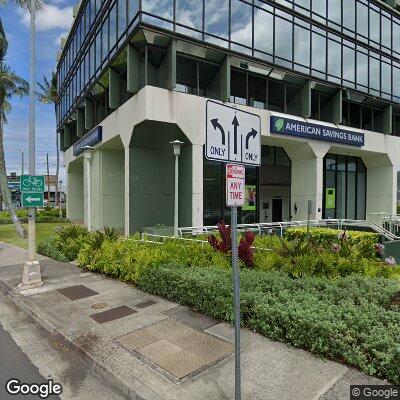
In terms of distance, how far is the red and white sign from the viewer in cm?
313

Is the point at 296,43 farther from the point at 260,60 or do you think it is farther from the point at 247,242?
the point at 247,242

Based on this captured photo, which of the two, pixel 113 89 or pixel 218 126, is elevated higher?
pixel 113 89

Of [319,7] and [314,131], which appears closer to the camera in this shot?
[314,131]

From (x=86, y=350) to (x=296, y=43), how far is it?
17.8m

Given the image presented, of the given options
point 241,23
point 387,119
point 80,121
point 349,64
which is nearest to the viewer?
point 241,23

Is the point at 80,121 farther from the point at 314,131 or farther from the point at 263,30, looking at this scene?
the point at 314,131

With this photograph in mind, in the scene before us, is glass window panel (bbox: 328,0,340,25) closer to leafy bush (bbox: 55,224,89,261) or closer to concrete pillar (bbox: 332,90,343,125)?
concrete pillar (bbox: 332,90,343,125)

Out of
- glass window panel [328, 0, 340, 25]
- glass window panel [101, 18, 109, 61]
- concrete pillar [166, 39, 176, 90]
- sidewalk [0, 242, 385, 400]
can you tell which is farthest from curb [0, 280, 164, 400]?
glass window panel [328, 0, 340, 25]

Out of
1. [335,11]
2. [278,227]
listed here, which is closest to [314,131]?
[278,227]

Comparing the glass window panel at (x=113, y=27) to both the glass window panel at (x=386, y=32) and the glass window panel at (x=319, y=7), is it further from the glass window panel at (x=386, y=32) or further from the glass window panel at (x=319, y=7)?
the glass window panel at (x=386, y=32)

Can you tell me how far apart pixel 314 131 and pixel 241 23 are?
263 inches

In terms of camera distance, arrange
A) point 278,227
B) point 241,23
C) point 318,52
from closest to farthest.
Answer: point 241,23 → point 278,227 → point 318,52

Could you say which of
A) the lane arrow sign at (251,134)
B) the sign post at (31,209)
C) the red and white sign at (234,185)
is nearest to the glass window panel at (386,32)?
the sign post at (31,209)

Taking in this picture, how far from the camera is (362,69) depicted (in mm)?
20516
